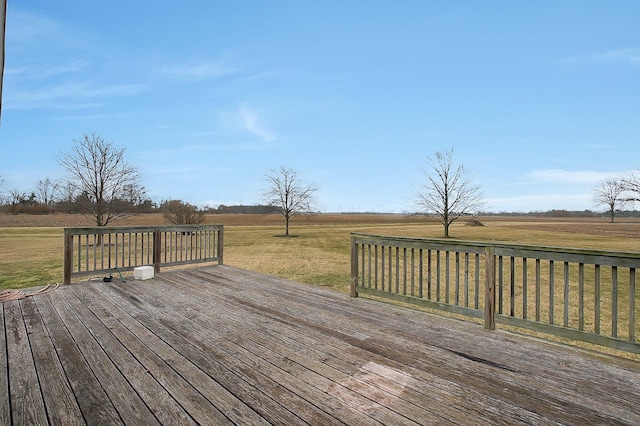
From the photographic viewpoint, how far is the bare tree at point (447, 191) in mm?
22406

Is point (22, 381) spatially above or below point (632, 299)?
below

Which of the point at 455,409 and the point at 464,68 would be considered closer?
the point at 455,409

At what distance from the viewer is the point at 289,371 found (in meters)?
2.15

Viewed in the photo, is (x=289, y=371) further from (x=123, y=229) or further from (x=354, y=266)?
(x=123, y=229)

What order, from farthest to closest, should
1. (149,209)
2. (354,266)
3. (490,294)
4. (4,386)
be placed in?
1. (149,209)
2. (354,266)
3. (490,294)
4. (4,386)

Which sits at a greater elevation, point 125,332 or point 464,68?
point 464,68

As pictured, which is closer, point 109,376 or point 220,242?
point 109,376

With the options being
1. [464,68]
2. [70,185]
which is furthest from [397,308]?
[70,185]

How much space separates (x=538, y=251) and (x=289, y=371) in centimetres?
254

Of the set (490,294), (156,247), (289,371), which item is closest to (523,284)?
(490,294)

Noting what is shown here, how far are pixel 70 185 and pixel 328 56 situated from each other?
14398 millimetres

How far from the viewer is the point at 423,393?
1873 mm

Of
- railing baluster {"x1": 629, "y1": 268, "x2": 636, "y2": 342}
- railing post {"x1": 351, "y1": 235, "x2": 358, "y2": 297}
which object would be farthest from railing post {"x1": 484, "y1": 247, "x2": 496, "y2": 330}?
railing post {"x1": 351, "y1": 235, "x2": 358, "y2": 297}

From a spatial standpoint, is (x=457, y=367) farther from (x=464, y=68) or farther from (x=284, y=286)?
(x=464, y=68)
